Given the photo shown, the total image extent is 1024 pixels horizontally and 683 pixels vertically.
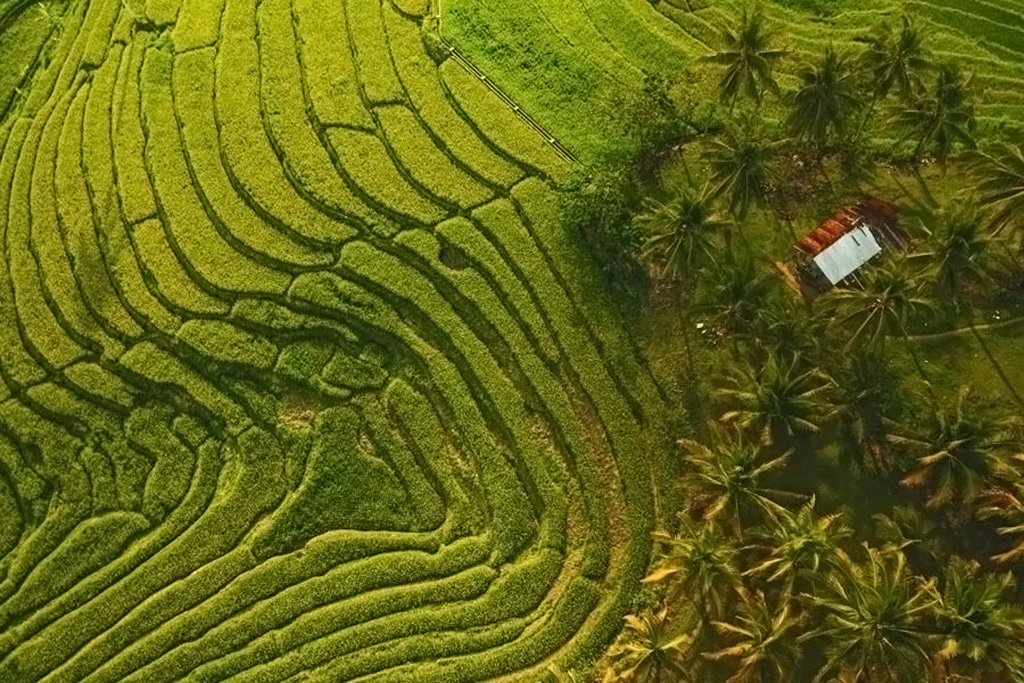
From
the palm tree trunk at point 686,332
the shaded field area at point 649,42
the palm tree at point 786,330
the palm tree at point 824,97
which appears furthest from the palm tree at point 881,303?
the shaded field area at point 649,42

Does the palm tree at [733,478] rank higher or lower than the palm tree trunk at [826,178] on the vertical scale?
lower

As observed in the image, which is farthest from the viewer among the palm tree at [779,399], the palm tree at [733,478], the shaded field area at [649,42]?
the shaded field area at [649,42]

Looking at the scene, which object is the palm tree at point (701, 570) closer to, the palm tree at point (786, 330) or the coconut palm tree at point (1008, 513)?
the palm tree at point (786, 330)

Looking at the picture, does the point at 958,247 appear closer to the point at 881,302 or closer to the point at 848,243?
the point at 881,302

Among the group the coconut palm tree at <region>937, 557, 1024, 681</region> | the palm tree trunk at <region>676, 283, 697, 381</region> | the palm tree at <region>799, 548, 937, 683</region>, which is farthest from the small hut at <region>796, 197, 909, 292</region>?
the coconut palm tree at <region>937, 557, 1024, 681</region>

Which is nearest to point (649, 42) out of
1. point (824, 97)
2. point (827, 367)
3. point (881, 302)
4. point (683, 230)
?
point (824, 97)
